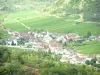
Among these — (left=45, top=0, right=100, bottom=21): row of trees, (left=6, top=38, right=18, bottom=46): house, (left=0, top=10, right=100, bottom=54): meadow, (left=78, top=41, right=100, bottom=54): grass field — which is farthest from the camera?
(left=45, top=0, right=100, bottom=21): row of trees

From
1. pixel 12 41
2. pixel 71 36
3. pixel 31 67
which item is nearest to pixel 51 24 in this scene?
pixel 71 36

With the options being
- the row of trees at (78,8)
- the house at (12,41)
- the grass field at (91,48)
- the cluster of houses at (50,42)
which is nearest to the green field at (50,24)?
the cluster of houses at (50,42)

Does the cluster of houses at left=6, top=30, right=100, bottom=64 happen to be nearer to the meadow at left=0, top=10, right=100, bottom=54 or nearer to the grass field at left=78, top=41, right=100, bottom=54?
the grass field at left=78, top=41, right=100, bottom=54

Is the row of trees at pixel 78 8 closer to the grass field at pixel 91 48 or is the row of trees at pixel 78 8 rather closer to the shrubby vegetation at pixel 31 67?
the grass field at pixel 91 48

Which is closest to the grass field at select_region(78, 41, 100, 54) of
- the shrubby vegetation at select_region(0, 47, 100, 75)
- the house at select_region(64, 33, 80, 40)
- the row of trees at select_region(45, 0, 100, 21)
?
the house at select_region(64, 33, 80, 40)

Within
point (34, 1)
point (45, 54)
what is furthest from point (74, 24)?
point (34, 1)

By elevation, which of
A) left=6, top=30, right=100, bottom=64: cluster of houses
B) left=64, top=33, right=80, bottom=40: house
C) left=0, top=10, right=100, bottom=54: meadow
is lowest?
left=6, top=30, right=100, bottom=64: cluster of houses
